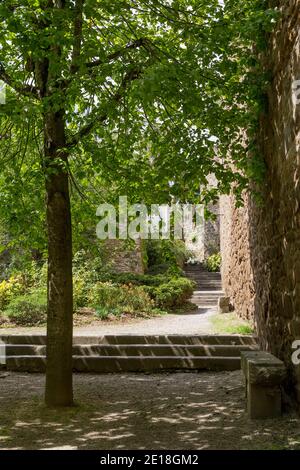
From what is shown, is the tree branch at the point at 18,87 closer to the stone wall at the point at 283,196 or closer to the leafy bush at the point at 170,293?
the stone wall at the point at 283,196

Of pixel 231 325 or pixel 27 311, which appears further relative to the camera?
pixel 27 311

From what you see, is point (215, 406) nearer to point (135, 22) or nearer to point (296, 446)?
point (296, 446)

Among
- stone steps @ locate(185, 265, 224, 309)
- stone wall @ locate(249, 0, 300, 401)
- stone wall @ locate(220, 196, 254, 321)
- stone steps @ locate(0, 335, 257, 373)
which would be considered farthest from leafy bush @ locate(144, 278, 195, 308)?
stone wall @ locate(249, 0, 300, 401)

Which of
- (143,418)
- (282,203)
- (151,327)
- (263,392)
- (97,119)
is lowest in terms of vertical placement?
(151,327)

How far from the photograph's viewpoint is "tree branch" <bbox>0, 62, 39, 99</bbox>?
5653 millimetres

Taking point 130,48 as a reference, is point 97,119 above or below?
below

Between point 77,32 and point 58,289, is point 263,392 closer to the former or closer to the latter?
point 58,289

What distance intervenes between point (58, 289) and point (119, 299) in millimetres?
8908

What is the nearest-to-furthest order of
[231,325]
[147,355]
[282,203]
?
1. [282,203]
2. [147,355]
3. [231,325]

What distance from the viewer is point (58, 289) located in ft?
18.1

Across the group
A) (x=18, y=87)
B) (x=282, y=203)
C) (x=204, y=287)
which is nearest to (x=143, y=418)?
(x=282, y=203)

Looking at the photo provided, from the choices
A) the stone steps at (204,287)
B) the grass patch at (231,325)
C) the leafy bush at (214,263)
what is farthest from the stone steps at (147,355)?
the leafy bush at (214,263)

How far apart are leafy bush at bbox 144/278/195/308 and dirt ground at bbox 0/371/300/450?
8180 millimetres

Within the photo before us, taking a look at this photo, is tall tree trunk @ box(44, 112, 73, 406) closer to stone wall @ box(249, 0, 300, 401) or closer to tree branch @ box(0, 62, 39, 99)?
tree branch @ box(0, 62, 39, 99)
